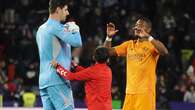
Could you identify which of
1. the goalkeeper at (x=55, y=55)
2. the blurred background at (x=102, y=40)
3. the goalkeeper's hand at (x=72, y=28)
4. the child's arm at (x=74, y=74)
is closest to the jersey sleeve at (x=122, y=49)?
the child's arm at (x=74, y=74)

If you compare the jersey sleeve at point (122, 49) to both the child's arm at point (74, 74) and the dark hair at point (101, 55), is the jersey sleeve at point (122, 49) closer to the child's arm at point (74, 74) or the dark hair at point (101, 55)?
the dark hair at point (101, 55)

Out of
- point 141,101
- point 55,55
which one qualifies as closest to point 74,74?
point 55,55

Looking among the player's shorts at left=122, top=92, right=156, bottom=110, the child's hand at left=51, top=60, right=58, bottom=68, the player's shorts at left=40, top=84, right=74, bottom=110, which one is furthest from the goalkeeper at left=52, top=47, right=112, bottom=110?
the child's hand at left=51, top=60, right=58, bottom=68

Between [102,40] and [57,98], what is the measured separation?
1065 centimetres

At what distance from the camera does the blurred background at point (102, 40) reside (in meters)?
15.6

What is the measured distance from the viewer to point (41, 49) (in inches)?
285

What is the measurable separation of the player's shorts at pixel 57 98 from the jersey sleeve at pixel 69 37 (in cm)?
53

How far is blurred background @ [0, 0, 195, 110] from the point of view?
51.2 ft

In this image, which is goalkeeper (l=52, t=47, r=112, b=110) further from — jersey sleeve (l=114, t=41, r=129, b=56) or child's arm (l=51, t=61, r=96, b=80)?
jersey sleeve (l=114, t=41, r=129, b=56)

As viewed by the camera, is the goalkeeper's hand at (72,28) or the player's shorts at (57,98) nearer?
the goalkeeper's hand at (72,28)

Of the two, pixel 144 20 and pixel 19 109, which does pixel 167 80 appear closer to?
pixel 19 109

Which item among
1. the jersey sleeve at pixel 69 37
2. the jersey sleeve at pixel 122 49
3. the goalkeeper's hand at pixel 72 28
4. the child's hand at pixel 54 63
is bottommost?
the child's hand at pixel 54 63

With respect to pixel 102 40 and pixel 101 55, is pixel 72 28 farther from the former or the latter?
pixel 102 40

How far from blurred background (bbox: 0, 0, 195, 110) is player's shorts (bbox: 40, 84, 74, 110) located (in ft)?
23.0
